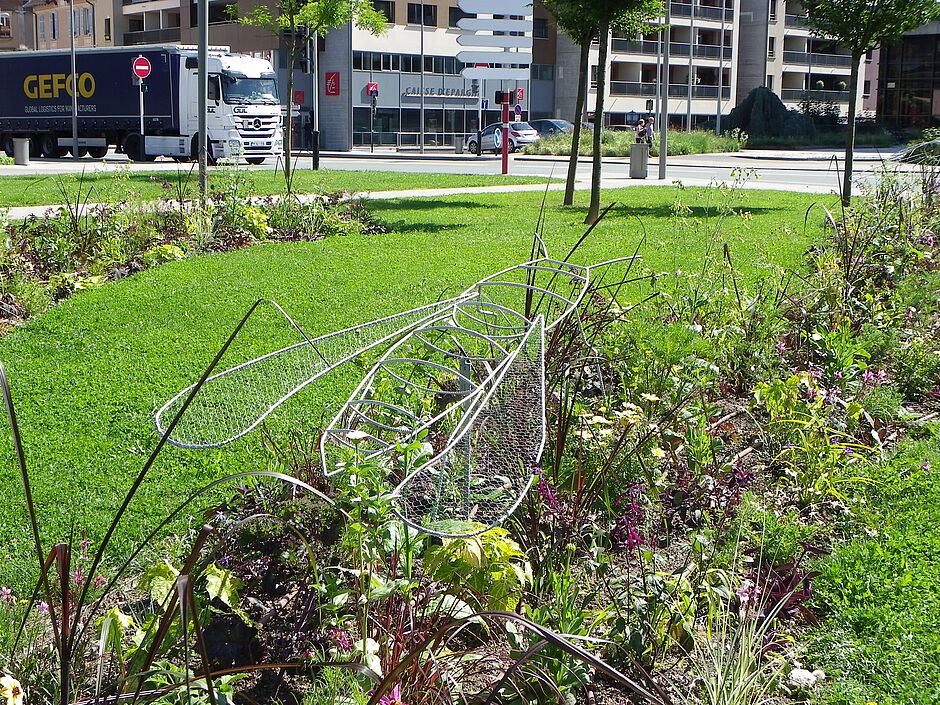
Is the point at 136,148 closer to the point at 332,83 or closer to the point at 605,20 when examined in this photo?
the point at 332,83

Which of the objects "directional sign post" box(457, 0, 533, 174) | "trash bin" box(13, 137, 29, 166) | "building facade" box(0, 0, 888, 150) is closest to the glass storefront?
"building facade" box(0, 0, 888, 150)

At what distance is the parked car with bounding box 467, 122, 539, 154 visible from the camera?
44719mm

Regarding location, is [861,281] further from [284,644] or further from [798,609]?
[284,644]

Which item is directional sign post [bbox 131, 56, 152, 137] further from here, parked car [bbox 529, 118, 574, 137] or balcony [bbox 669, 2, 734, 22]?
balcony [bbox 669, 2, 734, 22]

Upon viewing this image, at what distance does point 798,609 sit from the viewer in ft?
10.4

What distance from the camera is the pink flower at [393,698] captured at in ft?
7.25

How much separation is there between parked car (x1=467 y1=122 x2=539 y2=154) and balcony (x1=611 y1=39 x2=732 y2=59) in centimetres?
2057

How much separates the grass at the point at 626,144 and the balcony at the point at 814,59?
28346 millimetres

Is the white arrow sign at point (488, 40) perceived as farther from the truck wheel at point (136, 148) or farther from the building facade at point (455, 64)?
the building facade at point (455, 64)

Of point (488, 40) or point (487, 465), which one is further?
point (488, 40)

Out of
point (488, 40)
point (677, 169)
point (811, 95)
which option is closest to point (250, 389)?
point (488, 40)

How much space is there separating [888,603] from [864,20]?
13.1 metres

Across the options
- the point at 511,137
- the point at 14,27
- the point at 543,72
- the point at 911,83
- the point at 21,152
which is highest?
the point at 14,27

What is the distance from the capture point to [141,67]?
1259 inches
